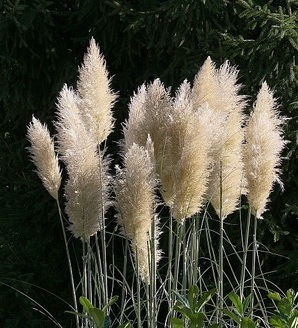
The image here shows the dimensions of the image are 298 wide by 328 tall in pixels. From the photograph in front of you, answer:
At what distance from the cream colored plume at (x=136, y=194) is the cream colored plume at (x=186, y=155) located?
0.27ft

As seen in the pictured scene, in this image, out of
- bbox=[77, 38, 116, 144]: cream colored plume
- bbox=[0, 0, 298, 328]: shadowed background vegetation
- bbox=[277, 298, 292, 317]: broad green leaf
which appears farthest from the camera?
bbox=[0, 0, 298, 328]: shadowed background vegetation

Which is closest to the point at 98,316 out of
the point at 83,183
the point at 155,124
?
the point at 83,183

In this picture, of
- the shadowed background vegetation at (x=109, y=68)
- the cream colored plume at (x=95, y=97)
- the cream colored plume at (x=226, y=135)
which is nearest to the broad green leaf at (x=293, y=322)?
the cream colored plume at (x=226, y=135)

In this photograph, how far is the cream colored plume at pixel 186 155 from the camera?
2217 mm

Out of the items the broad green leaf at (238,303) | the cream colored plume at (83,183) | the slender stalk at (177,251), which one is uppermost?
the cream colored plume at (83,183)

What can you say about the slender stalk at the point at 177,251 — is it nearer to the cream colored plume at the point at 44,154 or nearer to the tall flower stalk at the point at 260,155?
the tall flower stalk at the point at 260,155

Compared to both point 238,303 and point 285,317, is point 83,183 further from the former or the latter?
point 285,317

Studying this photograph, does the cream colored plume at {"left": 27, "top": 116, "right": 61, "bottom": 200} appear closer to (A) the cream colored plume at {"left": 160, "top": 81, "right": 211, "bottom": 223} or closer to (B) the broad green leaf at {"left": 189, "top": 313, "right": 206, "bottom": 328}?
(A) the cream colored plume at {"left": 160, "top": 81, "right": 211, "bottom": 223}

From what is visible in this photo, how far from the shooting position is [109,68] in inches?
169

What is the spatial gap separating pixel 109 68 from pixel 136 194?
7.16ft

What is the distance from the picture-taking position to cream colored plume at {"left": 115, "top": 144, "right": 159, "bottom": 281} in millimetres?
2188

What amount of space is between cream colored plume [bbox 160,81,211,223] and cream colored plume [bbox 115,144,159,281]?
0.08 meters

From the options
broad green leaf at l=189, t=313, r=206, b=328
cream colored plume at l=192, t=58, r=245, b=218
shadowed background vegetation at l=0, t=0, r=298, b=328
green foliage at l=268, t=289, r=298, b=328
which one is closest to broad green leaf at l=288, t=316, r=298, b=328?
green foliage at l=268, t=289, r=298, b=328

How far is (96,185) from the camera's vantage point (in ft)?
7.91
